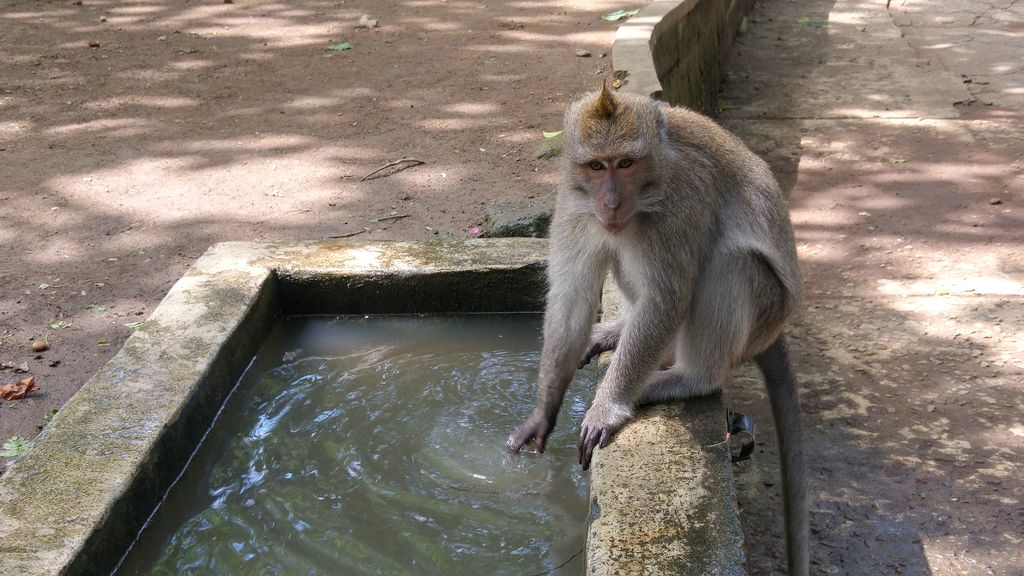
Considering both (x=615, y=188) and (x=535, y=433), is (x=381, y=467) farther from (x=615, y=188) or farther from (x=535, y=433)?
(x=615, y=188)

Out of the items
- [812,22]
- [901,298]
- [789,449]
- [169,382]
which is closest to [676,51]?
[901,298]

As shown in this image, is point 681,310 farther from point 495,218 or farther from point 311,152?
point 311,152

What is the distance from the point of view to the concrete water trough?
2.67m

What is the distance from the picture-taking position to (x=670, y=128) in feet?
10.9

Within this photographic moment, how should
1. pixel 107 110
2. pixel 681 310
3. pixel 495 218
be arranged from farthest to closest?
pixel 107 110 < pixel 495 218 < pixel 681 310

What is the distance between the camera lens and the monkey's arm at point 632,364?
325 cm

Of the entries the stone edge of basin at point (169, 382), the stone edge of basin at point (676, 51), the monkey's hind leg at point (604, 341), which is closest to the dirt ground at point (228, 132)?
the stone edge of basin at point (169, 382)

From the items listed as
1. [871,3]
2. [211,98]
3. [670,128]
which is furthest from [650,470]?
[871,3]

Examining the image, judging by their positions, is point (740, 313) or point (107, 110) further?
point (107, 110)

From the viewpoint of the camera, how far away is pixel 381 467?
3604mm

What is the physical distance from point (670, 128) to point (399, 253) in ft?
5.61

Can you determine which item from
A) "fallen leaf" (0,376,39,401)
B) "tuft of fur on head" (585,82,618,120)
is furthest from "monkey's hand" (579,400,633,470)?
"fallen leaf" (0,376,39,401)

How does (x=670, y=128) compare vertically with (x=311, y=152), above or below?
above

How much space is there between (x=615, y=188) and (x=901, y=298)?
8.46 ft
